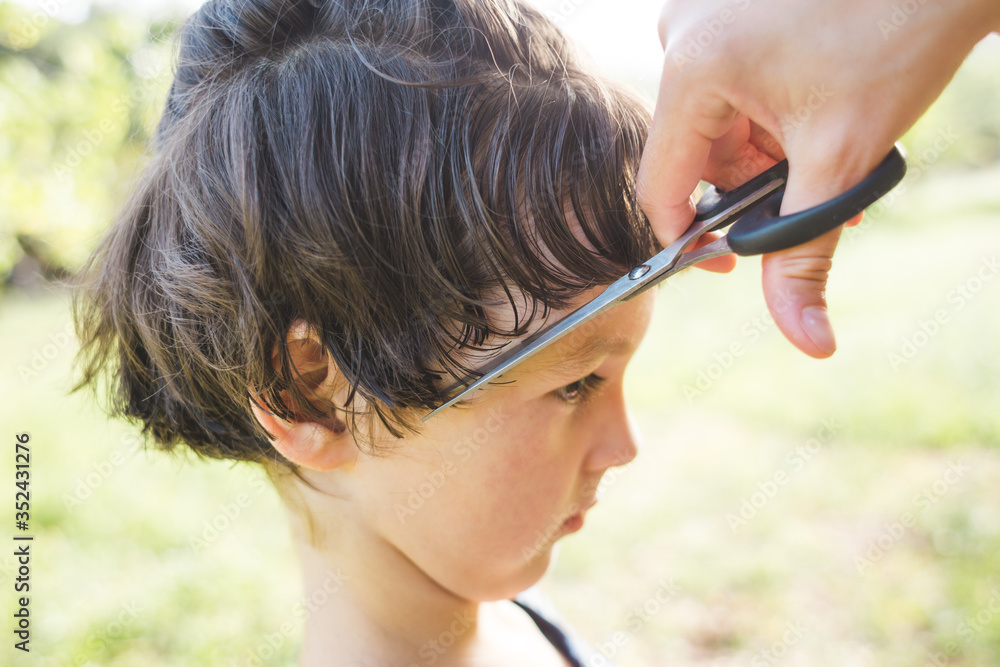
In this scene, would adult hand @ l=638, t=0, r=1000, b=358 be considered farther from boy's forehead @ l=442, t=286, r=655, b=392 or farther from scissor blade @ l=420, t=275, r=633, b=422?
boy's forehead @ l=442, t=286, r=655, b=392

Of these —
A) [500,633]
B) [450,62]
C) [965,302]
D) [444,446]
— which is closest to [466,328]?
[444,446]

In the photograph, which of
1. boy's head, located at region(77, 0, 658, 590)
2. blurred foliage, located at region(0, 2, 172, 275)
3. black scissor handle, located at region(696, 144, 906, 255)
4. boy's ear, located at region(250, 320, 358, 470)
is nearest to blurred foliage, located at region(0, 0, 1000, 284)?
blurred foliage, located at region(0, 2, 172, 275)

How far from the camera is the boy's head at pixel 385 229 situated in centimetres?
87

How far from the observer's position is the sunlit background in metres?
2.04

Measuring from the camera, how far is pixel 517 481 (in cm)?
101

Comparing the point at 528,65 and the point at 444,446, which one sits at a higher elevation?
the point at 528,65

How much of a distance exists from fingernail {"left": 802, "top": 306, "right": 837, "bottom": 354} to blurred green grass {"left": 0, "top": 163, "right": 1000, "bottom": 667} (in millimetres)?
1160

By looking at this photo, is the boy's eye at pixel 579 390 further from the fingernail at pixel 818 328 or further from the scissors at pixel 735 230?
the fingernail at pixel 818 328

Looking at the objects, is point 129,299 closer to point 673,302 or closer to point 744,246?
point 744,246

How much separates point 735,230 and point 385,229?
0.40 metres

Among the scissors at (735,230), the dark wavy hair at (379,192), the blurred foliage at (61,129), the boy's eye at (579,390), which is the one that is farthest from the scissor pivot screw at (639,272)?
the blurred foliage at (61,129)

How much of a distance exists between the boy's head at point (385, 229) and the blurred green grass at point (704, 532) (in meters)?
0.53

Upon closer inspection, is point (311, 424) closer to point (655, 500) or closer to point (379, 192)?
point (379, 192)

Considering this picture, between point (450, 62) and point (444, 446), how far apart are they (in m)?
0.51
